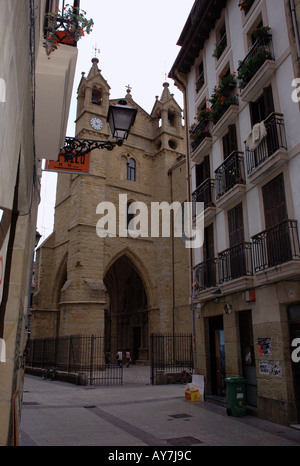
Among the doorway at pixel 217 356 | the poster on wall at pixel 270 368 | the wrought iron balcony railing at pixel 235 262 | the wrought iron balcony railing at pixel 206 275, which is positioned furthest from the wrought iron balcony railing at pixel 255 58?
the poster on wall at pixel 270 368

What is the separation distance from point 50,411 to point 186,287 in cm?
1802

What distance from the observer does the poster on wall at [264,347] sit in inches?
364

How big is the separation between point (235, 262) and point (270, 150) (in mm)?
3201

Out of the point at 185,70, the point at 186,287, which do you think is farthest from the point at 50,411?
the point at 186,287

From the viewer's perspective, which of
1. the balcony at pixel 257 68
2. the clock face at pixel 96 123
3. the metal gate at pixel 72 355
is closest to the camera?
the balcony at pixel 257 68

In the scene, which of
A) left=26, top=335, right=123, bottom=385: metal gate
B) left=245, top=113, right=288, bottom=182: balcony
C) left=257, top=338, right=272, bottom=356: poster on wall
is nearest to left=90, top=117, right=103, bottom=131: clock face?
left=26, top=335, right=123, bottom=385: metal gate

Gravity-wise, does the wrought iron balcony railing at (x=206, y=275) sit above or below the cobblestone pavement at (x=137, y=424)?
above

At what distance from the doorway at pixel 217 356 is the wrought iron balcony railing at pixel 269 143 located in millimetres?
5153

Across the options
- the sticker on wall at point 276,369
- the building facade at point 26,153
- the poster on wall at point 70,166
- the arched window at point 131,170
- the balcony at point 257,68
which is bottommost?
the sticker on wall at point 276,369

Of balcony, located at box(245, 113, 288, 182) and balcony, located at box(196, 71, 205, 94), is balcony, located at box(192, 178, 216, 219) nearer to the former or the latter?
balcony, located at box(245, 113, 288, 182)

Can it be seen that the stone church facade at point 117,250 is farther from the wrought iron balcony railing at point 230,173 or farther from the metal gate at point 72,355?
the wrought iron balcony railing at point 230,173

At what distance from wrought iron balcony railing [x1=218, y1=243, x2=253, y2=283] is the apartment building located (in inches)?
1.3

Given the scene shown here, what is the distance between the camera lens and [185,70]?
16828 millimetres

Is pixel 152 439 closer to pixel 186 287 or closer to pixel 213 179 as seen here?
pixel 213 179
